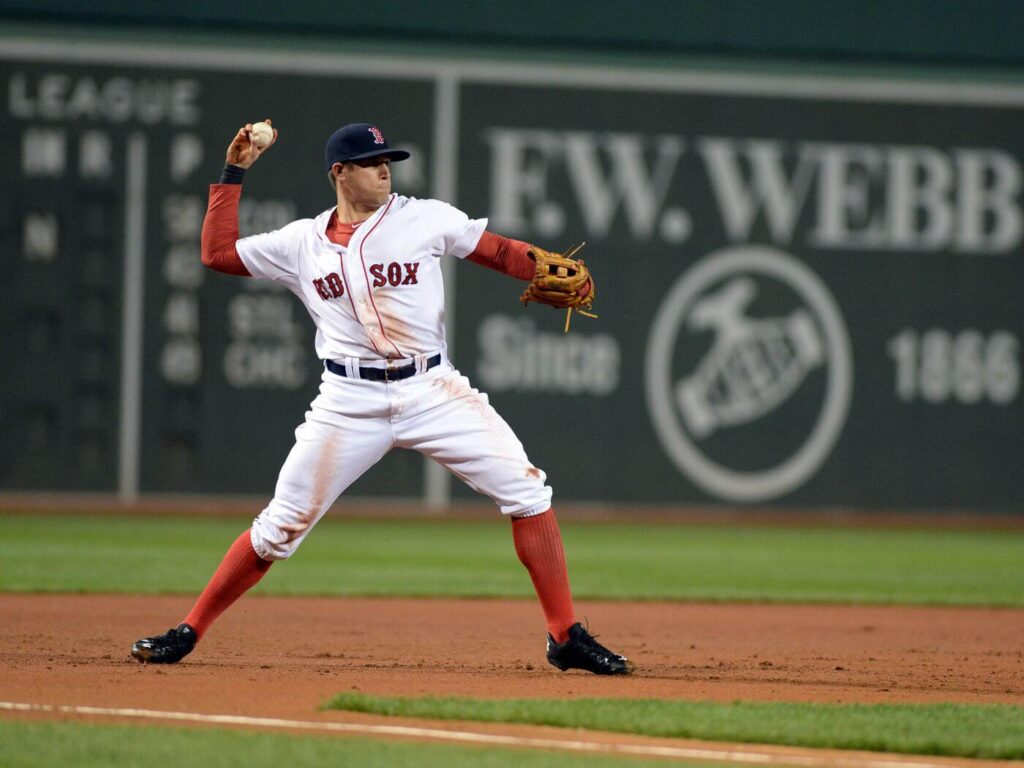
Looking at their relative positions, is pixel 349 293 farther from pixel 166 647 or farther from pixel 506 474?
pixel 166 647

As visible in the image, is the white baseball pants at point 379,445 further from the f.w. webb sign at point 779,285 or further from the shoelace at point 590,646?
the f.w. webb sign at point 779,285

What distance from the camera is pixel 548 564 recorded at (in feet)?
16.8

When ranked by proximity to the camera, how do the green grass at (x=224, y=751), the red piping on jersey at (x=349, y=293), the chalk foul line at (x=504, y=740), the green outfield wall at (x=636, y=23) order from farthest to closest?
the green outfield wall at (x=636, y=23), the red piping on jersey at (x=349, y=293), the chalk foul line at (x=504, y=740), the green grass at (x=224, y=751)

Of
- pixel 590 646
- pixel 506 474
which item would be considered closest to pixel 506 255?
pixel 506 474

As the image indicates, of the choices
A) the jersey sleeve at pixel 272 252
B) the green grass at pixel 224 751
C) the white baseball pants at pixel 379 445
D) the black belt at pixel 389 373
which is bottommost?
the green grass at pixel 224 751

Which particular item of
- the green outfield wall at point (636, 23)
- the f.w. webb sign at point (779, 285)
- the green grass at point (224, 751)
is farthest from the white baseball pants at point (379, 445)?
the green outfield wall at point (636, 23)

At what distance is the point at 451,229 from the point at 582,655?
1.39 m

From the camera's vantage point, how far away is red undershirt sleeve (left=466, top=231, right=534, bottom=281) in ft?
16.9

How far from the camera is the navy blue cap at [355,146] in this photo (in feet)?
16.5

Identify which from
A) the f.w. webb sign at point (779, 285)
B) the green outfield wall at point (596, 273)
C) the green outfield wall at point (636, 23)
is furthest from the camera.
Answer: the f.w. webb sign at point (779, 285)

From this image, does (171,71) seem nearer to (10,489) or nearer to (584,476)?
(10,489)

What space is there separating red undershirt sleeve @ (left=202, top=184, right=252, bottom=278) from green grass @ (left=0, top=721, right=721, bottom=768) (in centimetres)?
172

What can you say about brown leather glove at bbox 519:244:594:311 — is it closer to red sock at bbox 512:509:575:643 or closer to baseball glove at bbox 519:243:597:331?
baseball glove at bbox 519:243:597:331

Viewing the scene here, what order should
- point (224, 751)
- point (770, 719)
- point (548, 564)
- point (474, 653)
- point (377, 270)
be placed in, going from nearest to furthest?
point (224, 751) < point (770, 719) < point (377, 270) < point (548, 564) < point (474, 653)
